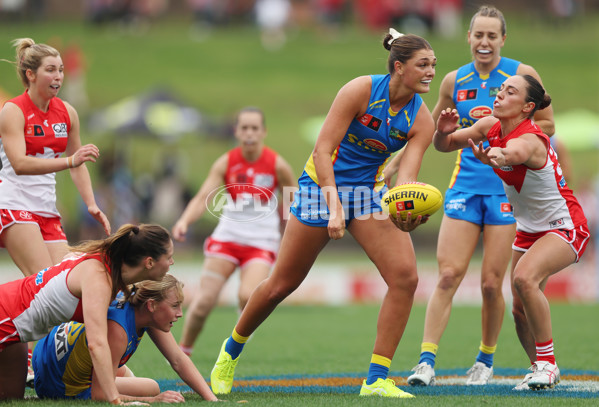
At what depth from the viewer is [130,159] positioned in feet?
92.7

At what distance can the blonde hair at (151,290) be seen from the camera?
17.4 ft

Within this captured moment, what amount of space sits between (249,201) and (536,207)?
131 inches

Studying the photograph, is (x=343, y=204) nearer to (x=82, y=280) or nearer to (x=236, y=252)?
(x=82, y=280)

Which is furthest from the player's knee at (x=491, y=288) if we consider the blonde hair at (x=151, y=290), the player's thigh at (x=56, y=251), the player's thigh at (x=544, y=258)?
the player's thigh at (x=56, y=251)

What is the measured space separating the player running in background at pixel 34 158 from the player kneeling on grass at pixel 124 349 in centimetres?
95

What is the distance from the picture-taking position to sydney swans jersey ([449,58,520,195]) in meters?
6.86

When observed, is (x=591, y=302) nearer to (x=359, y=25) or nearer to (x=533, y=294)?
(x=533, y=294)

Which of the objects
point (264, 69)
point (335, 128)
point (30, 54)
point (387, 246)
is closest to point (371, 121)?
point (335, 128)

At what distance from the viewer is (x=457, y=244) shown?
6809 mm

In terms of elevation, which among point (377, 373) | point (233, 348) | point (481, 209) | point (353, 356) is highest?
point (481, 209)

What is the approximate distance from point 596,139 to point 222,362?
550 inches

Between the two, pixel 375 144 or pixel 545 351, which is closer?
pixel 375 144

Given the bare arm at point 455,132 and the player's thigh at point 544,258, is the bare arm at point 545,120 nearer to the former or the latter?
the bare arm at point 455,132

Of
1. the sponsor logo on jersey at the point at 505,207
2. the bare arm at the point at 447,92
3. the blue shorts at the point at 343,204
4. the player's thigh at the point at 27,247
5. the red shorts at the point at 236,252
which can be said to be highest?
the bare arm at the point at 447,92
